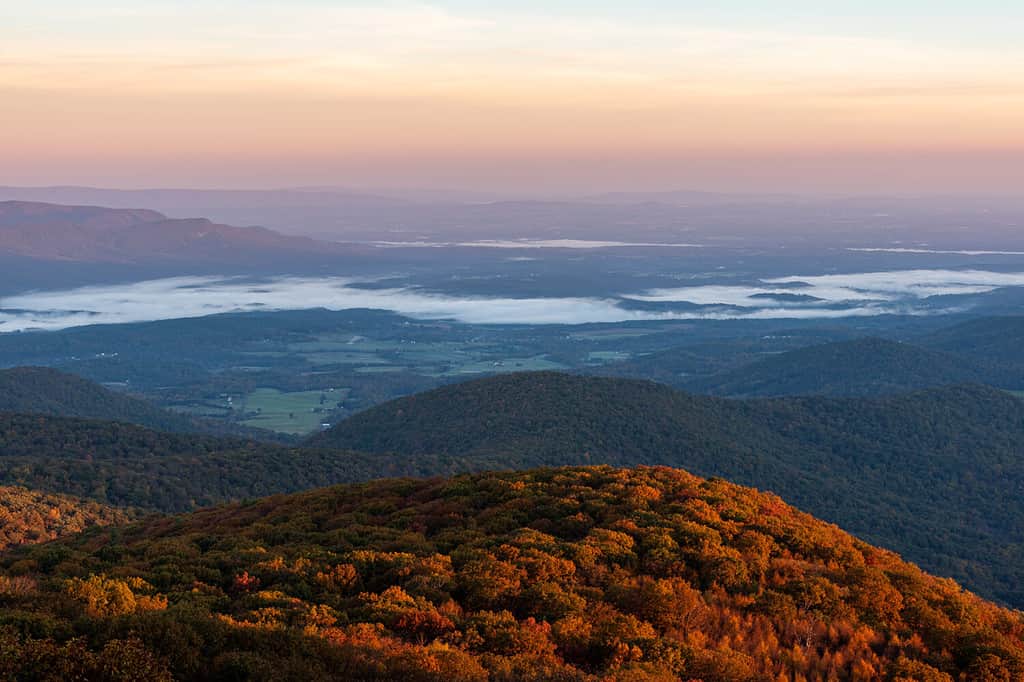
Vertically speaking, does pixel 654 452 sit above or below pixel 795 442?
above

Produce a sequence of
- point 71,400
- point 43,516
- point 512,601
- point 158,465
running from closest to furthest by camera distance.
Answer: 1. point 512,601
2. point 43,516
3. point 158,465
4. point 71,400

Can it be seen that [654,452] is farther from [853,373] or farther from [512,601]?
[853,373]

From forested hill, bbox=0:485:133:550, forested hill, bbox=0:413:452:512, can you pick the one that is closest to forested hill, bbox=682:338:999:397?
forested hill, bbox=0:413:452:512

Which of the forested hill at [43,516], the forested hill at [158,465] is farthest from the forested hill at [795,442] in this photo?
the forested hill at [43,516]

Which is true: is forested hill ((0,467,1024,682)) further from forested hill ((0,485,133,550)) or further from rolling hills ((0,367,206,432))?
rolling hills ((0,367,206,432))

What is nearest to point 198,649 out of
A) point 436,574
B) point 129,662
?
point 129,662

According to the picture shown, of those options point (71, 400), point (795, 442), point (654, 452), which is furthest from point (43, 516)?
point (71, 400)

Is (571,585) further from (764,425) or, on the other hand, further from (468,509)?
(764,425)
